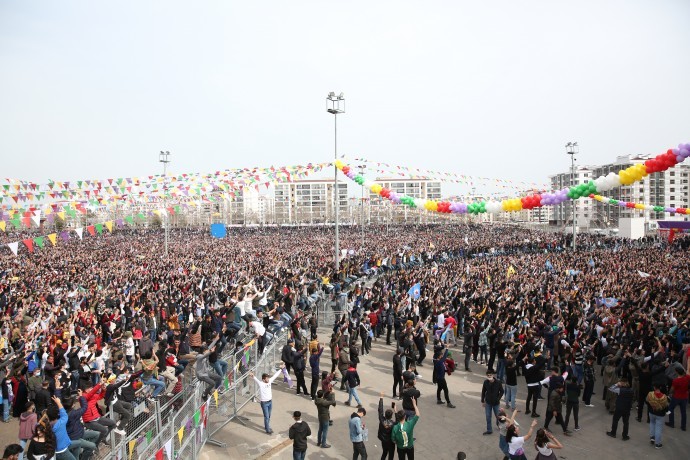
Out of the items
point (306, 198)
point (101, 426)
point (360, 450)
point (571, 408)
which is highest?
point (306, 198)

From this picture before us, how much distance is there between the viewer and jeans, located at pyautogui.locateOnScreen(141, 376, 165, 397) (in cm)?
720

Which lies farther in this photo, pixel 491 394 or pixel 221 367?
pixel 221 367

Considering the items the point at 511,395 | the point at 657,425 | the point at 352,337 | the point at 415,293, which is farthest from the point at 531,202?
the point at 657,425

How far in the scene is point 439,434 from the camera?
25.5 ft

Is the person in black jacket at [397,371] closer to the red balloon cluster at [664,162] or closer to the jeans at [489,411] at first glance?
the jeans at [489,411]

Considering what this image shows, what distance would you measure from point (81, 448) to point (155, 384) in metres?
1.66

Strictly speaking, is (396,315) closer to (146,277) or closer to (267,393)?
(267,393)

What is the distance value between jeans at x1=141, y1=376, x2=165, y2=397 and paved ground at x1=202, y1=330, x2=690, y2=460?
121 cm

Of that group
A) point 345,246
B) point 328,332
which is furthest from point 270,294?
point 345,246

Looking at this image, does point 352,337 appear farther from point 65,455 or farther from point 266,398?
point 65,455

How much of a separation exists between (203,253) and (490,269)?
64.9 feet

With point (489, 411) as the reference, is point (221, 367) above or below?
above

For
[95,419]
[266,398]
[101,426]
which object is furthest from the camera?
[266,398]

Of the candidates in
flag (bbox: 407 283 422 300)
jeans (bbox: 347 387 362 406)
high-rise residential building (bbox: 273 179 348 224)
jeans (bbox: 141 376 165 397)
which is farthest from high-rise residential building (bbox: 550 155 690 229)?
jeans (bbox: 141 376 165 397)
